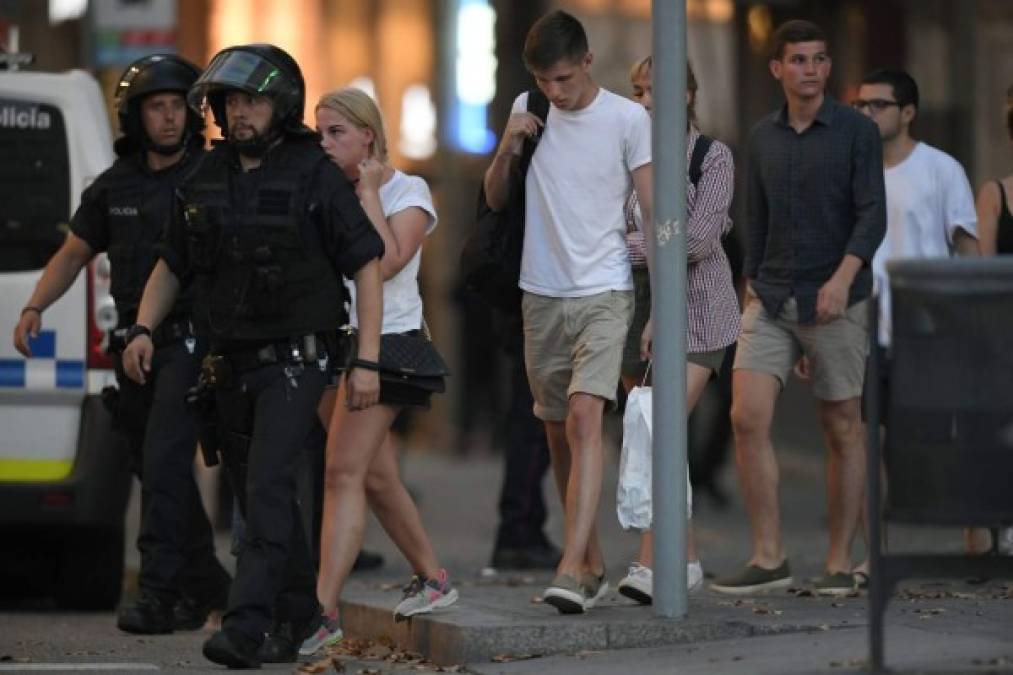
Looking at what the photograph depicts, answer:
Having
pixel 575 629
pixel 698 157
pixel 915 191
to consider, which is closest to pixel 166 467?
pixel 575 629

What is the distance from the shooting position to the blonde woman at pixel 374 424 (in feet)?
26.5

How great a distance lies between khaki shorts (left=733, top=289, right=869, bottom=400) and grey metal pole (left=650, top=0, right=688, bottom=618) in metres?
1.21

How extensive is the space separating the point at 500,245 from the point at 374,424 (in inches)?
33.1

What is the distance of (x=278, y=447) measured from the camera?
763 centimetres

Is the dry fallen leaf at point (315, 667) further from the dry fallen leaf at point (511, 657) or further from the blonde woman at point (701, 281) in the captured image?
the blonde woman at point (701, 281)

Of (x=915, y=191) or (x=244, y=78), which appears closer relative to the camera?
(x=244, y=78)

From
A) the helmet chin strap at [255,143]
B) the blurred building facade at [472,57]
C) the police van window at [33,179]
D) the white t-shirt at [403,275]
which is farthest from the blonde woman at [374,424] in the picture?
the blurred building facade at [472,57]

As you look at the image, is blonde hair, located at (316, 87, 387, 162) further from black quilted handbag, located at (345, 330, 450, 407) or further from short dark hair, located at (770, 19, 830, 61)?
short dark hair, located at (770, 19, 830, 61)

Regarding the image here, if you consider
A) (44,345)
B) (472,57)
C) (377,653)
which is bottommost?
(377,653)

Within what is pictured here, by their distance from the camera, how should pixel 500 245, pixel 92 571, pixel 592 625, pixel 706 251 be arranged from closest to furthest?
pixel 592 625, pixel 500 245, pixel 706 251, pixel 92 571

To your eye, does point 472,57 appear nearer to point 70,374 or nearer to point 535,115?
point 70,374

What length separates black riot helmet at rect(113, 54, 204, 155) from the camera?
898 centimetres

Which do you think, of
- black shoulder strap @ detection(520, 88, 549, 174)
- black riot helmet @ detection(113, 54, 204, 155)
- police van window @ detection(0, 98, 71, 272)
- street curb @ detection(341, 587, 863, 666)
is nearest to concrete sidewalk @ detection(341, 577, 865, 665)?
street curb @ detection(341, 587, 863, 666)

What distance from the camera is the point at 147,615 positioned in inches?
348
